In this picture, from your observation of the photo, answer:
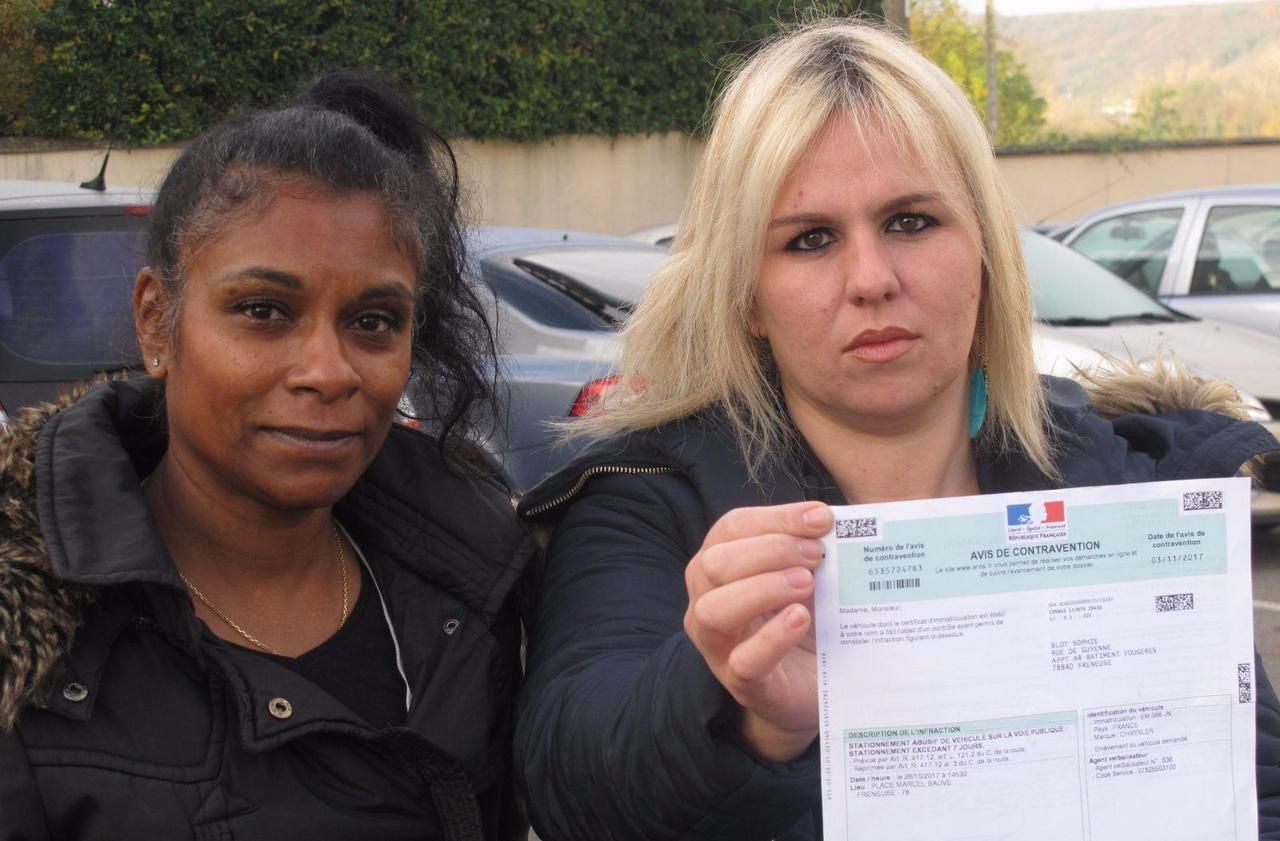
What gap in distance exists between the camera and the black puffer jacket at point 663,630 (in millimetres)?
1517

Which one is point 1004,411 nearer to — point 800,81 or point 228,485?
point 800,81

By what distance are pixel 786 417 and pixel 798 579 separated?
0.67 metres

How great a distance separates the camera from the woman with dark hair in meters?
1.64

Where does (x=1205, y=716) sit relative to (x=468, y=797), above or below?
above

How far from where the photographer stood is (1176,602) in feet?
5.15

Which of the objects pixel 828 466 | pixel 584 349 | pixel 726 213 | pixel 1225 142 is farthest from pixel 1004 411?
pixel 1225 142

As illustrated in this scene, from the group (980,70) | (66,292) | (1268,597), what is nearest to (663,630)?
(66,292)

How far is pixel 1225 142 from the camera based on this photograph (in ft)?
76.7

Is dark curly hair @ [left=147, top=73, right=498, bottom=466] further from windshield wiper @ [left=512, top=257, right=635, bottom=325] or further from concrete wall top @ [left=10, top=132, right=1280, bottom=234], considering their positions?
concrete wall top @ [left=10, top=132, right=1280, bottom=234]

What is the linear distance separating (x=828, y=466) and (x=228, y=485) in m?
0.82

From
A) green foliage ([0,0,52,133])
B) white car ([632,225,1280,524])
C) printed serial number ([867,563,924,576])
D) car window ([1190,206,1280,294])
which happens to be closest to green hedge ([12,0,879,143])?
green foliage ([0,0,52,133])

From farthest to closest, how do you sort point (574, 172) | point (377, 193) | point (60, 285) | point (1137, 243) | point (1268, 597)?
point (574, 172)
point (1137, 243)
point (1268, 597)
point (60, 285)
point (377, 193)

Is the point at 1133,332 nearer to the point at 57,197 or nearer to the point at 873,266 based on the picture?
the point at 57,197

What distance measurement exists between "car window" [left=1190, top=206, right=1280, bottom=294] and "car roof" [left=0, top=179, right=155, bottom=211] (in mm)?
6320
